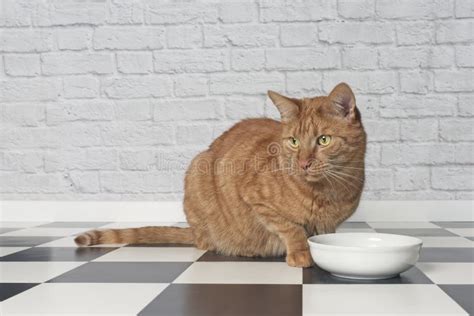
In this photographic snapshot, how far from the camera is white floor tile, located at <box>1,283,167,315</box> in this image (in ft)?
3.33

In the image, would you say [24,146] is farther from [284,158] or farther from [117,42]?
[284,158]

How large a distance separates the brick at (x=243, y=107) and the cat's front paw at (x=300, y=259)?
3.42ft

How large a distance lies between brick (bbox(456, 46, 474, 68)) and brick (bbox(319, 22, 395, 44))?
28 centimetres

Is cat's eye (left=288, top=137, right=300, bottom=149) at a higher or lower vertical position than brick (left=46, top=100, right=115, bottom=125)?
lower

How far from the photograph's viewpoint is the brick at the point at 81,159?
97.6 inches

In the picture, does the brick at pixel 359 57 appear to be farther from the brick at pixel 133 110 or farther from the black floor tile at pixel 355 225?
the brick at pixel 133 110

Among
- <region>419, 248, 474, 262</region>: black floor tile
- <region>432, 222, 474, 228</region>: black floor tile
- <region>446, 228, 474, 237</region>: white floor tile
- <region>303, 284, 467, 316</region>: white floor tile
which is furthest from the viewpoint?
<region>432, 222, 474, 228</region>: black floor tile

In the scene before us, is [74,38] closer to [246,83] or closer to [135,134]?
[135,134]

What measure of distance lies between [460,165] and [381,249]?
1315mm

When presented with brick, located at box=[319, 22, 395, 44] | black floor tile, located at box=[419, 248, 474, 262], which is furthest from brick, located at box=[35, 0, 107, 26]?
black floor tile, located at box=[419, 248, 474, 262]

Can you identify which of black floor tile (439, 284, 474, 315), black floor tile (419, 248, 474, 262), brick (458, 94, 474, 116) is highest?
brick (458, 94, 474, 116)

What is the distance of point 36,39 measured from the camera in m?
2.53

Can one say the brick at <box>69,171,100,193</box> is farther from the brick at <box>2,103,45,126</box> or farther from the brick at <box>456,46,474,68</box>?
the brick at <box>456,46,474,68</box>

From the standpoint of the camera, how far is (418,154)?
235 cm
